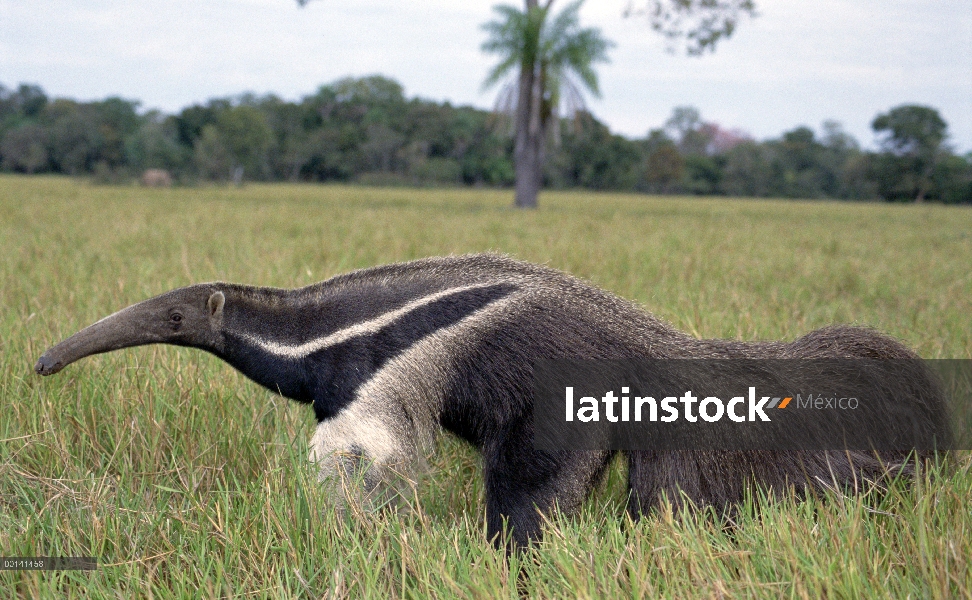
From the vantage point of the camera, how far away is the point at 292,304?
108 inches

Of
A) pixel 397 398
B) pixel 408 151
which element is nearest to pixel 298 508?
pixel 397 398

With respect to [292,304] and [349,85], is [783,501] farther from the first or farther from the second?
[349,85]

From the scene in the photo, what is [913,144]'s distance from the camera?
54.1 m

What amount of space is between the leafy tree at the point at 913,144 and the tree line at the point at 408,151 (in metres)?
0.07

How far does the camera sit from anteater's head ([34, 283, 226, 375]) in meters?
2.72

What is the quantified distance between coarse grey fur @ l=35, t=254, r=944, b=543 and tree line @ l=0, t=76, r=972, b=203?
48.8 m

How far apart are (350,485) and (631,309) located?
117cm

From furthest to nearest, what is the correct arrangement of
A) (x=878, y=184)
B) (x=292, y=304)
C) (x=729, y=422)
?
(x=878, y=184) → (x=292, y=304) → (x=729, y=422)

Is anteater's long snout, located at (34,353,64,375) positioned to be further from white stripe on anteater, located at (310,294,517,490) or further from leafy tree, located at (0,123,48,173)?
leafy tree, located at (0,123,48,173)

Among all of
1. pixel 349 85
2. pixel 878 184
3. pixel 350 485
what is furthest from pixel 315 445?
pixel 349 85

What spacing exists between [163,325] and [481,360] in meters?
1.25

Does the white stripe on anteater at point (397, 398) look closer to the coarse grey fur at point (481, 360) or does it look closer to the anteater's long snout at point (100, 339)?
the coarse grey fur at point (481, 360)

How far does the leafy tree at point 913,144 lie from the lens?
52812 mm

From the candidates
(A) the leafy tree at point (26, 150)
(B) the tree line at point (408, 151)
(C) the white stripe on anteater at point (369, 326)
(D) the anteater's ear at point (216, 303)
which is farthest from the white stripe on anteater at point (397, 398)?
(A) the leafy tree at point (26, 150)
